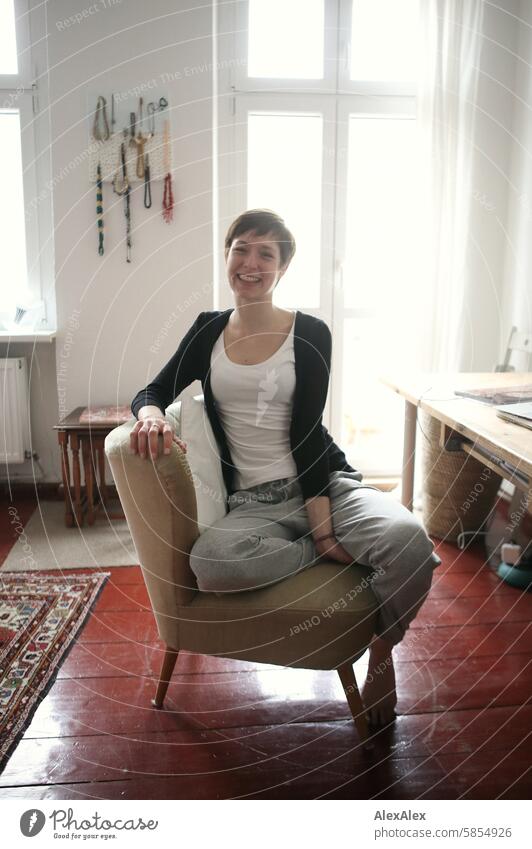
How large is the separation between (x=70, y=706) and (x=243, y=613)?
550 mm

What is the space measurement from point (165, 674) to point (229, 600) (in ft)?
1.04

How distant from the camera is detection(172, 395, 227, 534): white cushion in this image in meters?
1.67

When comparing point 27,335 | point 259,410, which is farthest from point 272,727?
point 27,335

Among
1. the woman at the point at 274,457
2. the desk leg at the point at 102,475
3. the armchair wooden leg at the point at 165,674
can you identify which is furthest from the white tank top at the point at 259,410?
the desk leg at the point at 102,475

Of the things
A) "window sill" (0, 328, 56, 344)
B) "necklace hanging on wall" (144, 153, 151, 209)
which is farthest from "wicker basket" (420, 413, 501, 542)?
"window sill" (0, 328, 56, 344)

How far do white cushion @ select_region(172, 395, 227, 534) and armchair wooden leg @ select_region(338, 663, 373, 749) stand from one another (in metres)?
0.44

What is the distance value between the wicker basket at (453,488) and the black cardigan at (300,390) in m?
1.06

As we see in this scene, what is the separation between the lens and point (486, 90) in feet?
10.5

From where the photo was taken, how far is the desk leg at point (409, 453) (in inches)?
105

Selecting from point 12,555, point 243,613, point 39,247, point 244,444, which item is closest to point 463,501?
point 244,444

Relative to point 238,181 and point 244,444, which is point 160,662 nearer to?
point 244,444

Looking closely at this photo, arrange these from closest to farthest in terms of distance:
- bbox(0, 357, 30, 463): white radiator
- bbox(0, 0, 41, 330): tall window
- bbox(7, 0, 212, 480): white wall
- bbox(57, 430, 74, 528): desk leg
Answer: bbox(57, 430, 74, 528): desk leg
bbox(7, 0, 212, 480): white wall
bbox(0, 0, 41, 330): tall window
bbox(0, 357, 30, 463): white radiator

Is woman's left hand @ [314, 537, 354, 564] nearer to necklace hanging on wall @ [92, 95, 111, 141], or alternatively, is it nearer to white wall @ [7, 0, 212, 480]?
white wall @ [7, 0, 212, 480]

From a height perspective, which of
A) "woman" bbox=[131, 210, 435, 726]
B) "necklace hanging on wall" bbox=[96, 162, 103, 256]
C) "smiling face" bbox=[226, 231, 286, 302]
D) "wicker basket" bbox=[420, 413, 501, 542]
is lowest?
"wicker basket" bbox=[420, 413, 501, 542]
